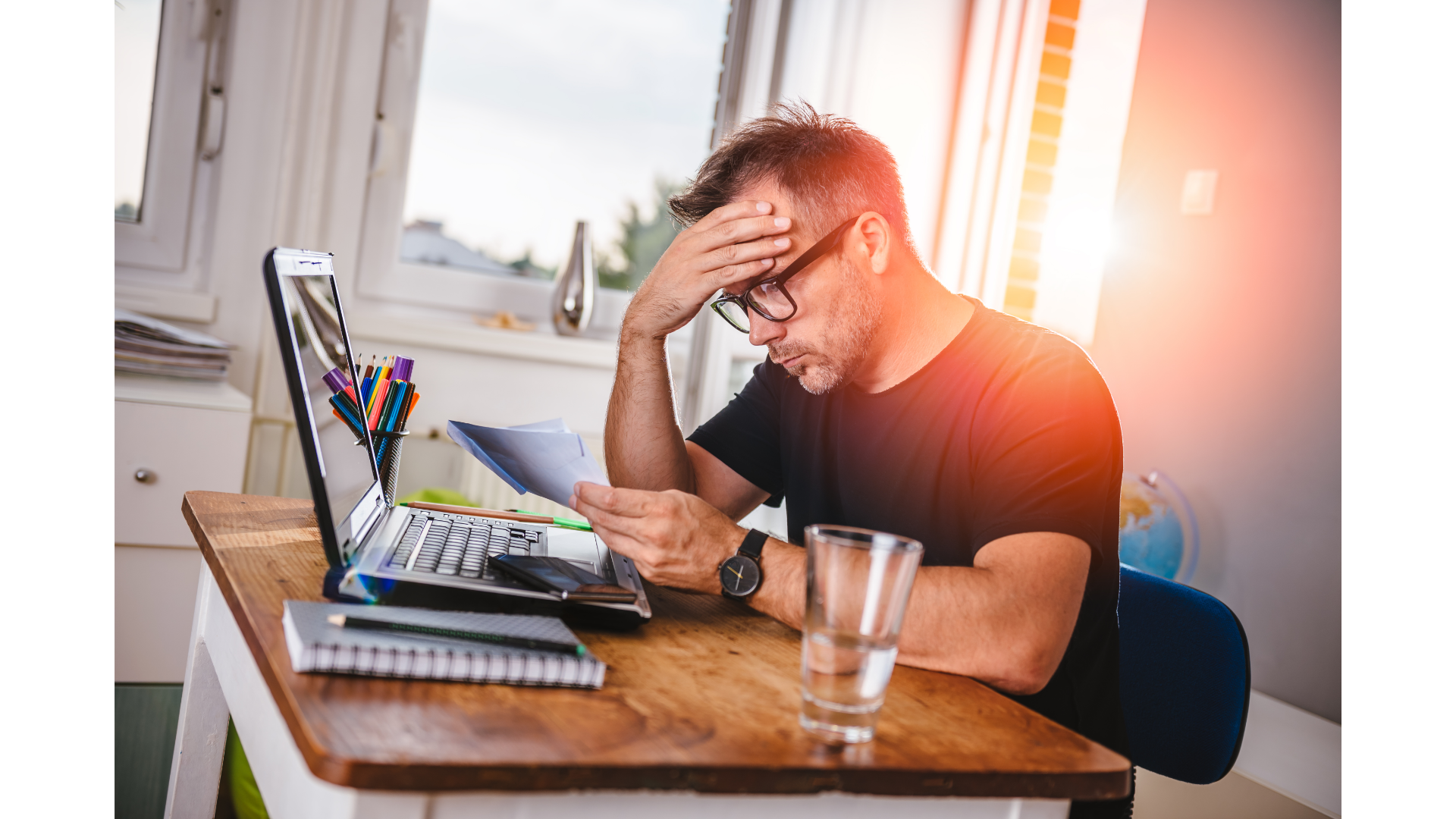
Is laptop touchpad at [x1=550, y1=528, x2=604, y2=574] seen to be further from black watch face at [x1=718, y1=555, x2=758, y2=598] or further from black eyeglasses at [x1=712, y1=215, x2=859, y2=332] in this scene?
black eyeglasses at [x1=712, y1=215, x2=859, y2=332]

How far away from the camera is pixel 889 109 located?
2.78 meters

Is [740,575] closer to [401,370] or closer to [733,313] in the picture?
[401,370]

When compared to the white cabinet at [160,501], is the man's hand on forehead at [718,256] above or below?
above

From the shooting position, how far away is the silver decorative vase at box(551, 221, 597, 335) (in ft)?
8.74

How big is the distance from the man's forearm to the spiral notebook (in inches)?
27.2

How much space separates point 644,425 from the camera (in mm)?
1435

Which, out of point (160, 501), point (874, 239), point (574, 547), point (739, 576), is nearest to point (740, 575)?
point (739, 576)

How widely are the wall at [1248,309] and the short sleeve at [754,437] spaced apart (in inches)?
63.5

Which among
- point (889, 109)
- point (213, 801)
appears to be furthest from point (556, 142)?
point (213, 801)

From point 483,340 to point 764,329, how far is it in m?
1.46

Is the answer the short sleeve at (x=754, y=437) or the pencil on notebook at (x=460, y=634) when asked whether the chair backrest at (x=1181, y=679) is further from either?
the pencil on notebook at (x=460, y=634)

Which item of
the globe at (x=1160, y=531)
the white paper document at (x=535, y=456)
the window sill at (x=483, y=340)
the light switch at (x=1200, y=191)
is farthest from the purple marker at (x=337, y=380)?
the light switch at (x=1200, y=191)

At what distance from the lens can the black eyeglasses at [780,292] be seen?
124cm
